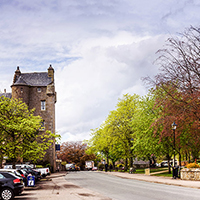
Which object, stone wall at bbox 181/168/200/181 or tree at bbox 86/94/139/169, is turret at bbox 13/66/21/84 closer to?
tree at bbox 86/94/139/169

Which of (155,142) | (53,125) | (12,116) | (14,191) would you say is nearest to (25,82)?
(53,125)

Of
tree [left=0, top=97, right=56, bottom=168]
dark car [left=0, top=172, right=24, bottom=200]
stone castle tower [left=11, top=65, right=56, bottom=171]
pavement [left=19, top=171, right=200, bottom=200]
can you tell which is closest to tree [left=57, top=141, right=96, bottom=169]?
stone castle tower [left=11, top=65, right=56, bottom=171]

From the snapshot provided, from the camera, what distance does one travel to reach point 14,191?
15.0m

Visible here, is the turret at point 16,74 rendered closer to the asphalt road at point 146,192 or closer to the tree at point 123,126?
the tree at point 123,126

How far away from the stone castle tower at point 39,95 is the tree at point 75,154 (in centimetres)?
3814

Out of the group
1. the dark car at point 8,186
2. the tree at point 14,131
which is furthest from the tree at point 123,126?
the dark car at point 8,186

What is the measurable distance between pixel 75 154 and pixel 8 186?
85317 millimetres

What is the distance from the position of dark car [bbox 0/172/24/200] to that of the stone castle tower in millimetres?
43903

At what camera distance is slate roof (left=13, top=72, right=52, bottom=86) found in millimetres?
60925

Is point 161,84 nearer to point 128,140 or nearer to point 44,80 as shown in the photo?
point 128,140

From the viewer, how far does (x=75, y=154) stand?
99000 mm

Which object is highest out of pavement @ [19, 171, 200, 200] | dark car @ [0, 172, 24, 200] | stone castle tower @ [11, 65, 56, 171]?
stone castle tower @ [11, 65, 56, 171]

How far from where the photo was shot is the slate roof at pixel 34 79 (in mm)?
60925

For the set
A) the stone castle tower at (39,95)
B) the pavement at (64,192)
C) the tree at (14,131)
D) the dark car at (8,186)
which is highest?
the stone castle tower at (39,95)
